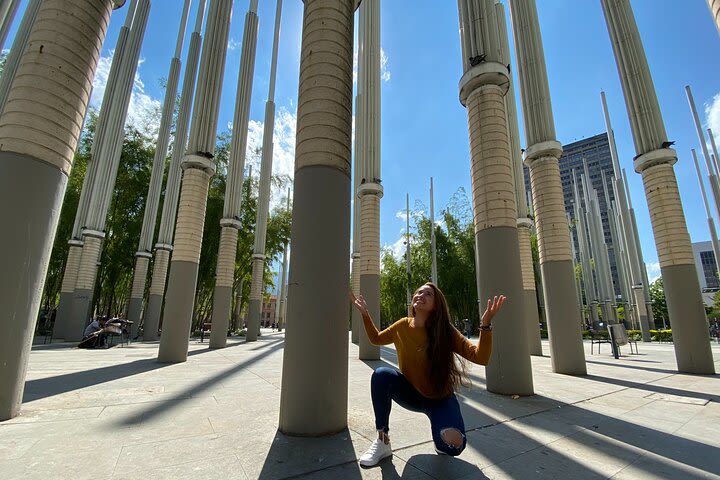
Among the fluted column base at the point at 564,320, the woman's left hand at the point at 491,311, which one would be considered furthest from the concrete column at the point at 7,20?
the fluted column base at the point at 564,320

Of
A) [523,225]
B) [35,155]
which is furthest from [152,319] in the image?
[523,225]

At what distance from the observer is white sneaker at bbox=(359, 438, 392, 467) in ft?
8.16

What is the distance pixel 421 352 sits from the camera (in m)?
2.64

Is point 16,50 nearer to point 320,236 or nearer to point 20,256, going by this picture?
point 20,256

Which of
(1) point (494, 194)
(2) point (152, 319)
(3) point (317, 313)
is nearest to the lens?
(3) point (317, 313)

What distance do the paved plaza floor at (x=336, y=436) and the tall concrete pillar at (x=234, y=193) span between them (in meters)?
7.86

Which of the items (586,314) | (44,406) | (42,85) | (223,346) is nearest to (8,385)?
(44,406)

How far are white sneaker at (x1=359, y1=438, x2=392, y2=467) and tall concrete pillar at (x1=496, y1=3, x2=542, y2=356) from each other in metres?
9.10

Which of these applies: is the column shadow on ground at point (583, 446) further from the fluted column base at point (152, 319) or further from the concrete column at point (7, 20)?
the fluted column base at point (152, 319)

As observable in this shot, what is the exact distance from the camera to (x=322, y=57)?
12.9 ft

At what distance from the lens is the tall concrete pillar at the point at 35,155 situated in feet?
11.8

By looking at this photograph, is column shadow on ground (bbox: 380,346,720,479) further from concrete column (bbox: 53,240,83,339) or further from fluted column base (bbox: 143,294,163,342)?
concrete column (bbox: 53,240,83,339)

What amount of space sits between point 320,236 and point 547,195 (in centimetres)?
681

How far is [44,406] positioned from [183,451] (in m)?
2.66
